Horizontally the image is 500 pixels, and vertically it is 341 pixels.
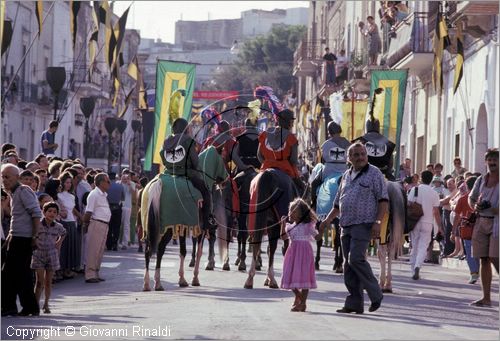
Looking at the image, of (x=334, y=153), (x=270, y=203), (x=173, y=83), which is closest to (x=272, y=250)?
(x=270, y=203)

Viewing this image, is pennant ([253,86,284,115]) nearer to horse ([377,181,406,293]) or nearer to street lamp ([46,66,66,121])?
horse ([377,181,406,293])

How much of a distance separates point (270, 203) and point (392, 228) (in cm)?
166

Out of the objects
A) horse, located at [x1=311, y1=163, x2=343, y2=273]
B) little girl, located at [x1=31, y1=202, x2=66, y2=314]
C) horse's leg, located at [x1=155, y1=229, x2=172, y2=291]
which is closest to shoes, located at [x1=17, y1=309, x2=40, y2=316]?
little girl, located at [x1=31, y1=202, x2=66, y2=314]

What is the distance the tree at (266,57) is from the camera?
4227 inches

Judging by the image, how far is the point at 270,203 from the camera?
19.7 metres

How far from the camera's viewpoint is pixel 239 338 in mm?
12844

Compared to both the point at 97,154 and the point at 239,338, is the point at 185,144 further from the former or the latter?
the point at 97,154

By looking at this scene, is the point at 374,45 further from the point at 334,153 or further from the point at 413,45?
the point at 334,153

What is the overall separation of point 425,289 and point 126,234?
15.3m

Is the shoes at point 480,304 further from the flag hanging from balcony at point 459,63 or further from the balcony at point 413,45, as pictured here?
the balcony at point 413,45

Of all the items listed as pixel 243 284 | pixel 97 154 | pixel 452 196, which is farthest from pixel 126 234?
pixel 97 154

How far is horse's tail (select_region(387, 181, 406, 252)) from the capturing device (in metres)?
19.6

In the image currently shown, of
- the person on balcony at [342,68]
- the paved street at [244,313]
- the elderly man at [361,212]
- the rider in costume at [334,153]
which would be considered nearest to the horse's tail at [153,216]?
the paved street at [244,313]

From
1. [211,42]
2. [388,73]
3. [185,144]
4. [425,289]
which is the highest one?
[211,42]
